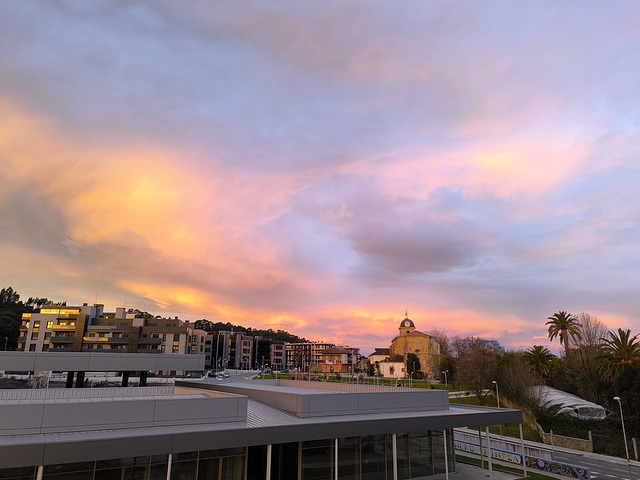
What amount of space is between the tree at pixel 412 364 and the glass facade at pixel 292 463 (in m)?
118

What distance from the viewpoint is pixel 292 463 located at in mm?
23797

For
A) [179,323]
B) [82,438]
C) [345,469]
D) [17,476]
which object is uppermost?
[179,323]

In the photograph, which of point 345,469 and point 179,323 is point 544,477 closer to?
point 345,469

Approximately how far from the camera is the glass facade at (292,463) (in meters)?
18.3

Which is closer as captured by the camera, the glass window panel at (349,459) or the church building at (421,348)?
the glass window panel at (349,459)

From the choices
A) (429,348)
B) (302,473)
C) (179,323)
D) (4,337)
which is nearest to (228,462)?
(302,473)

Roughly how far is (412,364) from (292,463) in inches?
5042

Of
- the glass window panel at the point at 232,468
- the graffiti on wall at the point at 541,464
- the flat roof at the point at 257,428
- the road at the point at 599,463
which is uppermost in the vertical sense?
the flat roof at the point at 257,428

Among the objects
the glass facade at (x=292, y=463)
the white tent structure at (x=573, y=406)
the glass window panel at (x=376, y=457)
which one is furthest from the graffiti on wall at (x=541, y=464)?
the white tent structure at (x=573, y=406)

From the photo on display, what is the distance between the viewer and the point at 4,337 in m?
112

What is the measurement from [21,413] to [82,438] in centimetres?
285

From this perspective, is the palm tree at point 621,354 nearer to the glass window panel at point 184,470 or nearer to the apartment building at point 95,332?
the glass window panel at point 184,470

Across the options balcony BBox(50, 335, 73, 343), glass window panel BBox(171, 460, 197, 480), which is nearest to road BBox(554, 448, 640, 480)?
glass window panel BBox(171, 460, 197, 480)

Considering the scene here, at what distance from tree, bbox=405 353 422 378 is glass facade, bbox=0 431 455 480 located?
388 feet
